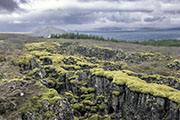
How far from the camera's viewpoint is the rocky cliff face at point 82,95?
2264 centimetres

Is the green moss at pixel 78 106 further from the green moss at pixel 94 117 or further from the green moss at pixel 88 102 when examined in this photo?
the green moss at pixel 94 117

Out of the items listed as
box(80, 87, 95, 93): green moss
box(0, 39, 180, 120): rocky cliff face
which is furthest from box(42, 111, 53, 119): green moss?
box(80, 87, 95, 93): green moss

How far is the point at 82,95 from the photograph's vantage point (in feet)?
131

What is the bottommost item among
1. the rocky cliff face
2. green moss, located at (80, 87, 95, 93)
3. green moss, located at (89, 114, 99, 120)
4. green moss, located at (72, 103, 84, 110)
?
green moss, located at (89, 114, 99, 120)

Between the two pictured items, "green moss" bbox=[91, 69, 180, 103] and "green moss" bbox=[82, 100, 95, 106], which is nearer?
"green moss" bbox=[91, 69, 180, 103]

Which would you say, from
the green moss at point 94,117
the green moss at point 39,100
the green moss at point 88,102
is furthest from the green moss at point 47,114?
the green moss at point 88,102

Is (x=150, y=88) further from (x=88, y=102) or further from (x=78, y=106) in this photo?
(x=78, y=106)

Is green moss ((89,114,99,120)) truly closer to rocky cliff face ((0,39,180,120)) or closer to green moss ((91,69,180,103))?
rocky cliff face ((0,39,180,120))

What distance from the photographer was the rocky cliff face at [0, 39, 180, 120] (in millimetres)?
22641

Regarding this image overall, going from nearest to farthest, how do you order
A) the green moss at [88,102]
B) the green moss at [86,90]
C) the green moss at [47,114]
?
1. the green moss at [47,114]
2. the green moss at [88,102]
3. the green moss at [86,90]

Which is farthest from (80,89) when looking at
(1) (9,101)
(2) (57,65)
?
(1) (9,101)

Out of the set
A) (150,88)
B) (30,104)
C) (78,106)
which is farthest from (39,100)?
(150,88)

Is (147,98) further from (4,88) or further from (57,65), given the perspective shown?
(57,65)

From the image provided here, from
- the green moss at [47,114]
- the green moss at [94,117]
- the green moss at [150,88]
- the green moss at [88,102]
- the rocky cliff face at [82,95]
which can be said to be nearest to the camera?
the green moss at [47,114]
